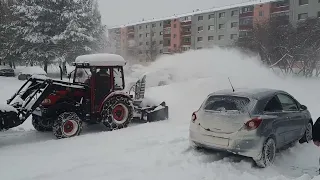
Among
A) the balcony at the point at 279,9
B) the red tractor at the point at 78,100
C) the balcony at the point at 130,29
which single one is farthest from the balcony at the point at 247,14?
the red tractor at the point at 78,100

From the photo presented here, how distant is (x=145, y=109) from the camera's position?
423 inches

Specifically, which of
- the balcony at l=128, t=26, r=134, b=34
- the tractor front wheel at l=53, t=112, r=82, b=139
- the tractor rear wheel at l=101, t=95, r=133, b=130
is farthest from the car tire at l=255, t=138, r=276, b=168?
the balcony at l=128, t=26, r=134, b=34

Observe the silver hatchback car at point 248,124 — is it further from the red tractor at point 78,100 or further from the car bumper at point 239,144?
the red tractor at point 78,100

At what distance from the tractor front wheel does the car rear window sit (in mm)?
3891

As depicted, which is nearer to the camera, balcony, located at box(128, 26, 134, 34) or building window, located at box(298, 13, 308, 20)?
building window, located at box(298, 13, 308, 20)

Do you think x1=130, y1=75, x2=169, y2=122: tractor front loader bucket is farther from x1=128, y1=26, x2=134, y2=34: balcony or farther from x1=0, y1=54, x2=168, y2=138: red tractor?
x1=128, y1=26, x2=134, y2=34: balcony

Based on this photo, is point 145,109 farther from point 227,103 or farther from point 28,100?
point 227,103

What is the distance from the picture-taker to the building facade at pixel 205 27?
1773 inches

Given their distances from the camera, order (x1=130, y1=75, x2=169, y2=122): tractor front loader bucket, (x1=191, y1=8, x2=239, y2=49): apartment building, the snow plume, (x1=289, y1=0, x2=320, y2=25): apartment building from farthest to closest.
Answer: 1. (x1=191, y1=8, x2=239, y2=49): apartment building
2. (x1=289, y1=0, x2=320, y2=25): apartment building
3. the snow plume
4. (x1=130, y1=75, x2=169, y2=122): tractor front loader bucket

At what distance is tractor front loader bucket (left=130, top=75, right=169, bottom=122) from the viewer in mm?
10672

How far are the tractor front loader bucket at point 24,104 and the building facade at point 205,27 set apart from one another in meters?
32.6

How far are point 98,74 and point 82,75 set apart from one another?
0.70 m

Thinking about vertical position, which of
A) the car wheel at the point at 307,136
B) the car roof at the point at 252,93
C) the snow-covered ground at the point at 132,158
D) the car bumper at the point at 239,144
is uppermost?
the car roof at the point at 252,93

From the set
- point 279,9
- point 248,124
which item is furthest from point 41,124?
point 279,9
